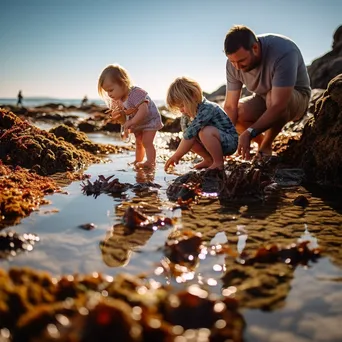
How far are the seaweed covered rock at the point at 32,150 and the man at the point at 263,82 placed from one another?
99.5 inches

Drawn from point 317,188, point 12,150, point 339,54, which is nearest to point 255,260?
point 317,188

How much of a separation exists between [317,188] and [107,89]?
3628 mm

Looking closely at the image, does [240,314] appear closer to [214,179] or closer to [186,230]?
[186,230]

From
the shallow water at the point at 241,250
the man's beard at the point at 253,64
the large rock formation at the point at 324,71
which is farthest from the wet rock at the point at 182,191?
the large rock formation at the point at 324,71

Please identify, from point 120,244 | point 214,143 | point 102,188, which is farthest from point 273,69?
point 120,244

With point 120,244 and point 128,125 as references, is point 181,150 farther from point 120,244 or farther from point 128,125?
point 120,244

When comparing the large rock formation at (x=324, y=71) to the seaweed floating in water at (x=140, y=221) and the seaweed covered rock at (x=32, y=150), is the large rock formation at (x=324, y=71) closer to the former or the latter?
the seaweed covered rock at (x=32, y=150)

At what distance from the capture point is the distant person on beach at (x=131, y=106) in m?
6.17

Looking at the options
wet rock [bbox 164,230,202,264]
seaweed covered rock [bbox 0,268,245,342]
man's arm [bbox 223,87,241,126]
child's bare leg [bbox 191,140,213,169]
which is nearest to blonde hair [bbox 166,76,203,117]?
child's bare leg [bbox 191,140,213,169]

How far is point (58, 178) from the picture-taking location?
4887 millimetres

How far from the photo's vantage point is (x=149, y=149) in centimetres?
619

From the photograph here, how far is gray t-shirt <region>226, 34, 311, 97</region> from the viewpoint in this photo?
18.1 ft

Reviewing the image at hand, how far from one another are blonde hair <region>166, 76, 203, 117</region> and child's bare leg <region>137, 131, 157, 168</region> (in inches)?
47.4

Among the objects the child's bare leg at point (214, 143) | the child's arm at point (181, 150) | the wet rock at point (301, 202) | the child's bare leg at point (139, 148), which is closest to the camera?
the wet rock at point (301, 202)
